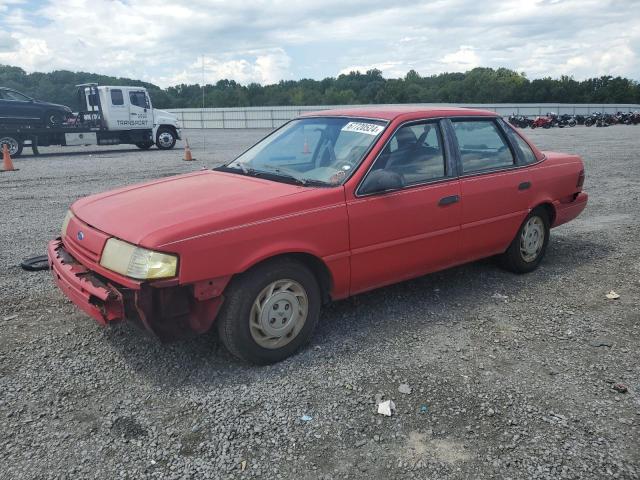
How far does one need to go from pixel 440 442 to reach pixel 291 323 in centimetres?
125

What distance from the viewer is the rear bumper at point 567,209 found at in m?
5.43

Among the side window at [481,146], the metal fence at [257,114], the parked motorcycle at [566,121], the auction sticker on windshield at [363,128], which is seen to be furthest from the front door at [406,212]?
the metal fence at [257,114]

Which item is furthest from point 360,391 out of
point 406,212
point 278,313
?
point 406,212

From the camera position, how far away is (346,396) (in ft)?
10.3

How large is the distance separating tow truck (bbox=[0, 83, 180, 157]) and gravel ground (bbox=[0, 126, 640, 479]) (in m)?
16.1

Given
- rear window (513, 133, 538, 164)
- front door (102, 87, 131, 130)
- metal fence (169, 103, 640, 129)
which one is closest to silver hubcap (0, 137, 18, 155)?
front door (102, 87, 131, 130)

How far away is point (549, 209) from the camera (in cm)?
536

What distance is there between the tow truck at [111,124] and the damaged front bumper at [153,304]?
58.9 ft

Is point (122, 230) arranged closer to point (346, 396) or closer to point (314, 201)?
point (314, 201)

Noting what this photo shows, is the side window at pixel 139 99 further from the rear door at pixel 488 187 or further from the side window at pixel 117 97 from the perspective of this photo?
the rear door at pixel 488 187

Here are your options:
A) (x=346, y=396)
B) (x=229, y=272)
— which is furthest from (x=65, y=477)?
(x=346, y=396)

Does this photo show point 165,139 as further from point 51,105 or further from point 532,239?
point 532,239

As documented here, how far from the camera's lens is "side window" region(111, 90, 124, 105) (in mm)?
20609

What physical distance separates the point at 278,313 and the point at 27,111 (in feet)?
60.6
